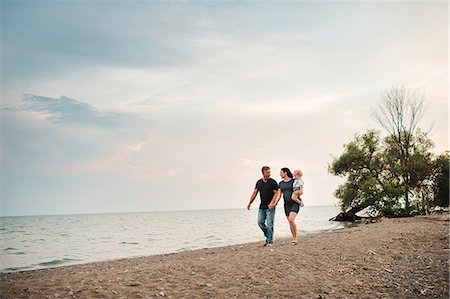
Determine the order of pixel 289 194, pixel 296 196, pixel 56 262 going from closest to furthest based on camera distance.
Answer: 1. pixel 296 196
2. pixel 289 194
3. pixel 56 262

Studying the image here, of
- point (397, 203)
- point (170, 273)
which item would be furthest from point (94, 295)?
point (397, 203)

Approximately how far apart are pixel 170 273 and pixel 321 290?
381cm

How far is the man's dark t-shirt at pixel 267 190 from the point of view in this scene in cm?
1324

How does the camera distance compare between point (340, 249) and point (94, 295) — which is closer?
point (94, 295)

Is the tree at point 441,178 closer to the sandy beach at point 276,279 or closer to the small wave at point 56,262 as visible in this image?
the sandy beach at point 276,279

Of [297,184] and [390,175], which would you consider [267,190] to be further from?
[390,175]

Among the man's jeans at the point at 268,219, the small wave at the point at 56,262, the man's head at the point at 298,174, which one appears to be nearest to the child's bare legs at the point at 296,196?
the man's head at the point at 298,174

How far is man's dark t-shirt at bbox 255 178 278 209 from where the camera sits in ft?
43.4

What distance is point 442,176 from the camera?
141ft

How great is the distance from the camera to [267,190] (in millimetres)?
13227

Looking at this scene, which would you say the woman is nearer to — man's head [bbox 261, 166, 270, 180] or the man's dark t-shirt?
the man's dark t-shirt

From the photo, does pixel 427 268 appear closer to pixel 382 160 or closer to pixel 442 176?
pixel 382 160

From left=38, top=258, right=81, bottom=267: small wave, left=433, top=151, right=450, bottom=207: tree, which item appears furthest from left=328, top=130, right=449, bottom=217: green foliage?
left=38, top=258, right=81, bottom=267: small wave

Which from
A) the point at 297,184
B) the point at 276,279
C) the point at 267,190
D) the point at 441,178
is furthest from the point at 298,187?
the point at 441,178
